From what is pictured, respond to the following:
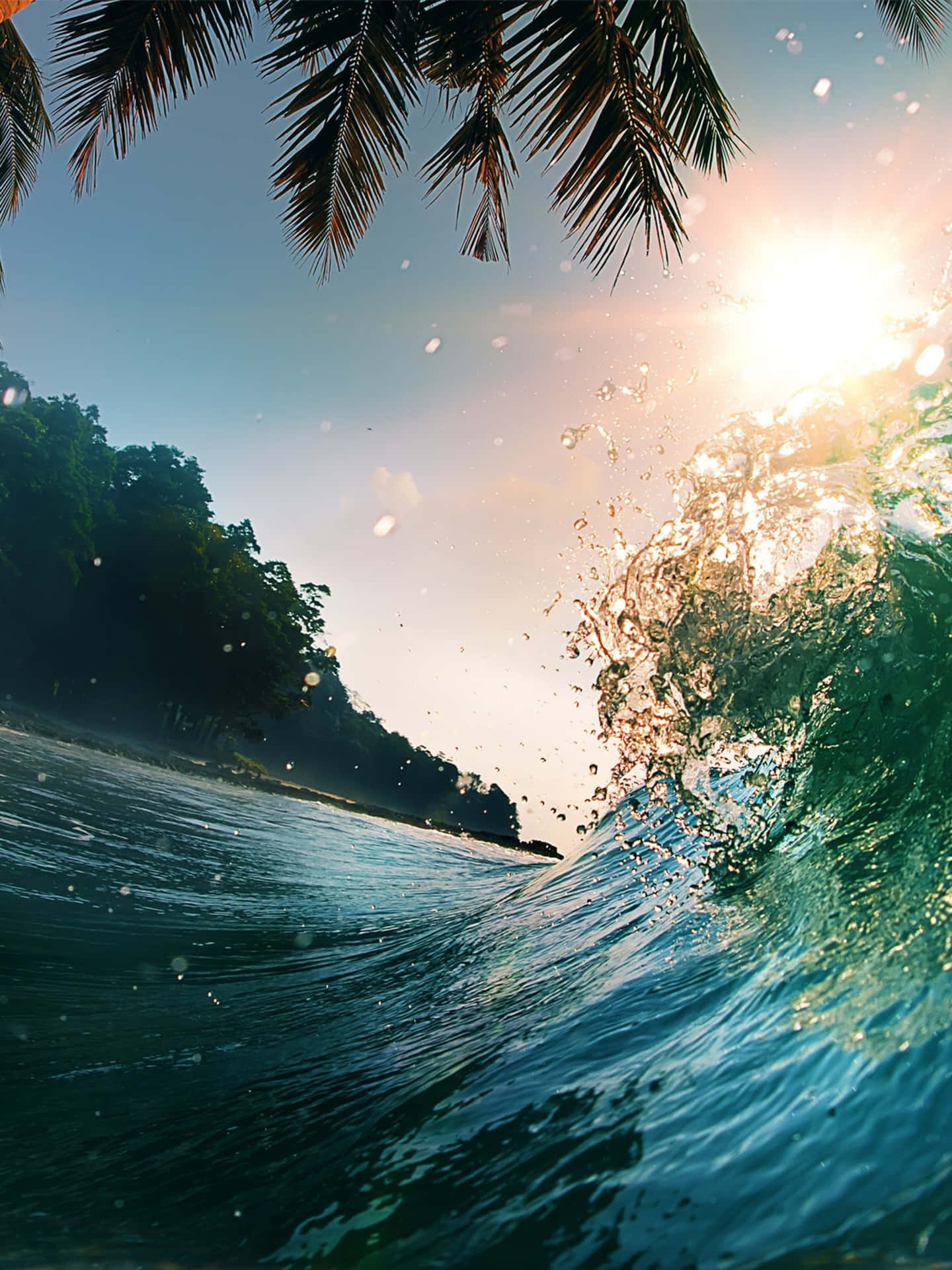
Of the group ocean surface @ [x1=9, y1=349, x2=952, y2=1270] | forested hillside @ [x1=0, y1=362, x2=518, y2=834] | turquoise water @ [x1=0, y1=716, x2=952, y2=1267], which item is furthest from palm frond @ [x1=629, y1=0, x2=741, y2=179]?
forested hillside @ [x1=0, y1=362, x2=518, y2=834]

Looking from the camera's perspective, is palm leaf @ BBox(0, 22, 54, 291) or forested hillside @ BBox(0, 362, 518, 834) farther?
forested hillside @ BBox(0, 362, 518, 834)

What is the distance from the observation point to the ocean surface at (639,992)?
132 cm

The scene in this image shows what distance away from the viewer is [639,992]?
259 cm

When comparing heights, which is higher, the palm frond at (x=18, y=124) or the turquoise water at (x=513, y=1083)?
the palm frond at (x=18, y=124)

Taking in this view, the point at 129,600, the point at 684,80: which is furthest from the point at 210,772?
the point at 684,80

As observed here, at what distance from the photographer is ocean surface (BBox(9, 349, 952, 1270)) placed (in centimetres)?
132

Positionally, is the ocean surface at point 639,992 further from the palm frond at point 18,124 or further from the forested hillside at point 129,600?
the forested hillside at point 129,600

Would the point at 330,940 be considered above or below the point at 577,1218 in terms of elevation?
below

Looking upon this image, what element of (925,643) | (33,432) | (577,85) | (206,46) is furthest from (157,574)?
(925,643)

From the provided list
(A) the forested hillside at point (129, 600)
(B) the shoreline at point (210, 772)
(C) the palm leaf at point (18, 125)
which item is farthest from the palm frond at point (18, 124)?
(A) the forested hillside at point (129, 600)

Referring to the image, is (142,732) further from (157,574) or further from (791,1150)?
(791,1150)

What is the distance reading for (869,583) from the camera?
3.40 m

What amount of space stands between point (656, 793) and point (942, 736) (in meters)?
1.97

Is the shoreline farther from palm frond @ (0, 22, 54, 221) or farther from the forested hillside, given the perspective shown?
palm frond @ (0, 22, 54, 221)
